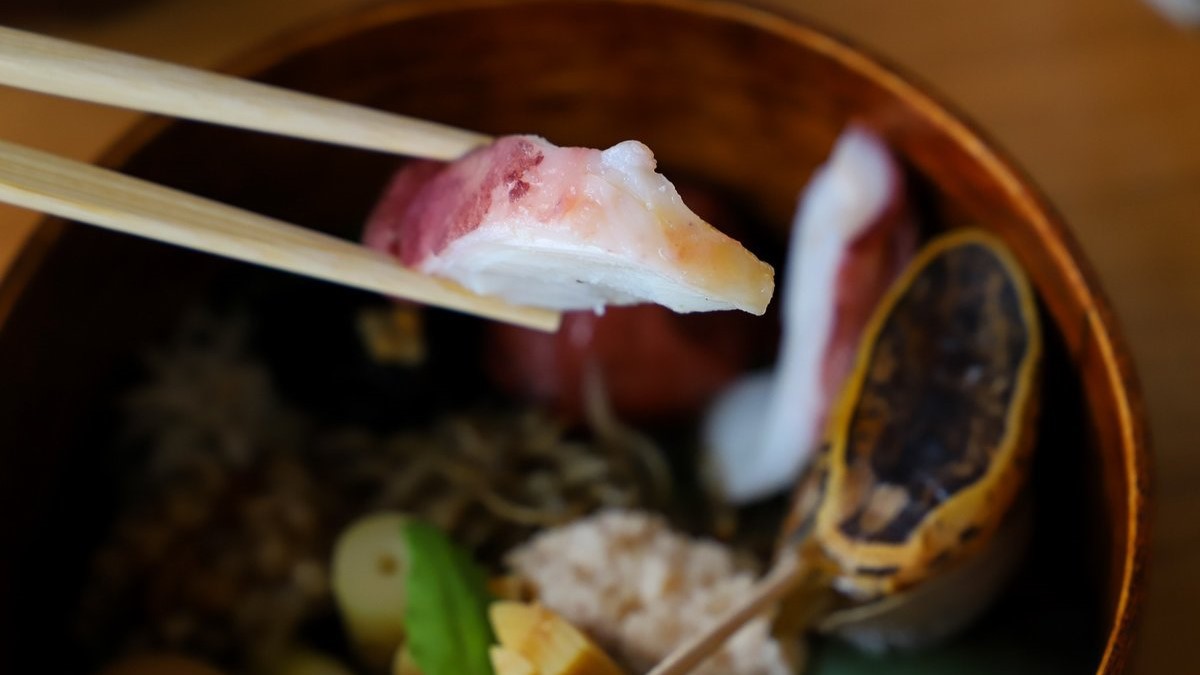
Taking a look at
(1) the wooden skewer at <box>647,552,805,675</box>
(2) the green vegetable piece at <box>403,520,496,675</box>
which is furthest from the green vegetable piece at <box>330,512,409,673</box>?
(1) the wooden skewer at <box>647,552,805,675</box>

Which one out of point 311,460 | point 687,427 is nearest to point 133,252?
point 311,460

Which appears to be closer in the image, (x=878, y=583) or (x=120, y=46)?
(x=878, y=583)

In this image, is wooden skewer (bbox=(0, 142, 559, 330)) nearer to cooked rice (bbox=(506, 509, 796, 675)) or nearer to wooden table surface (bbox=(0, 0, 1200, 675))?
cooked rice (bbox=(506, 509, 796, 675))

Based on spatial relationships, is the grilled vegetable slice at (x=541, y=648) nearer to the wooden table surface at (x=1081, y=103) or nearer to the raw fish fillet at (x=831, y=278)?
the raw fish fillet at (x=831, y=278)

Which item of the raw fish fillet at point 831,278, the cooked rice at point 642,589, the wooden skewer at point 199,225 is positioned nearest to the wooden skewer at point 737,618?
the cooked rice at point 642,589

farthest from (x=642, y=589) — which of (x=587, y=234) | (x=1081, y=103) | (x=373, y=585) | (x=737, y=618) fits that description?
(x=1081, y=103)

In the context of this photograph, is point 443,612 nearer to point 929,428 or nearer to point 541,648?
point 541,648

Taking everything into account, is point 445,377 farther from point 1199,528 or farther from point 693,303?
point 1199,528
